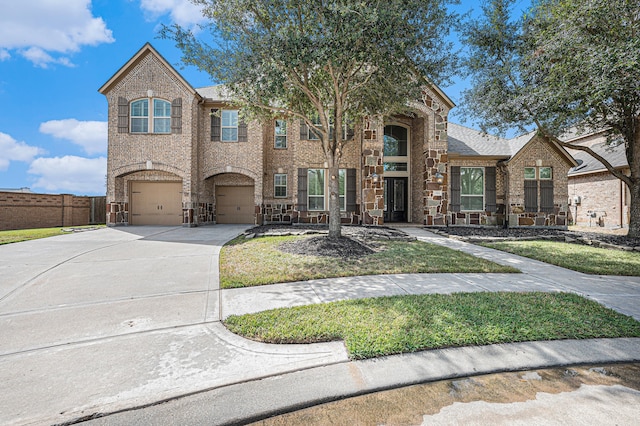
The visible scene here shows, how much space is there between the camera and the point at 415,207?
15797mm

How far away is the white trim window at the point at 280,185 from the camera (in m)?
15.2

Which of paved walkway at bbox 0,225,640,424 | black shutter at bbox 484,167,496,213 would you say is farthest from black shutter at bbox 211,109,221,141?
Result: black shutter at bbox 484,167,496,213

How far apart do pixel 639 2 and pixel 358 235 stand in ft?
30.7

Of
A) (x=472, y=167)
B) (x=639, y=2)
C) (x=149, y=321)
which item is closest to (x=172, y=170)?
(x=149, y=321)

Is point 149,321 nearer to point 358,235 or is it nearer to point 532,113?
point 358,235

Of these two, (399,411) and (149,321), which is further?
(149,321)

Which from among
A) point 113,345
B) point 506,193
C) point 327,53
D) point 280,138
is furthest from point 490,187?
point 113,345

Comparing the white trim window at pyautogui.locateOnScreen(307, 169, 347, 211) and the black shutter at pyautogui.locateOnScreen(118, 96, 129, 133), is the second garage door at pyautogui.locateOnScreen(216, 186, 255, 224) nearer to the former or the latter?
the white trim window at pyautogui.locateOnScreen(307, 169, 347, 211)

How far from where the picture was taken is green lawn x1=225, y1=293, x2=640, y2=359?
9.80 ft

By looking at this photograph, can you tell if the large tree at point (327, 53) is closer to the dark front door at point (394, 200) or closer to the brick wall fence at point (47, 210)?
the dark front door at point (394, 200)

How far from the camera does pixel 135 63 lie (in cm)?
1362

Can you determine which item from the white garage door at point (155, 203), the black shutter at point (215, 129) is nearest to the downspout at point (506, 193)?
the black shutter at point (215, 129)

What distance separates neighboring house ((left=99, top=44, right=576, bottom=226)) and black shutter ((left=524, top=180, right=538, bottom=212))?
2.0 inches

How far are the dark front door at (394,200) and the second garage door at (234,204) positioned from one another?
23.6 feet
